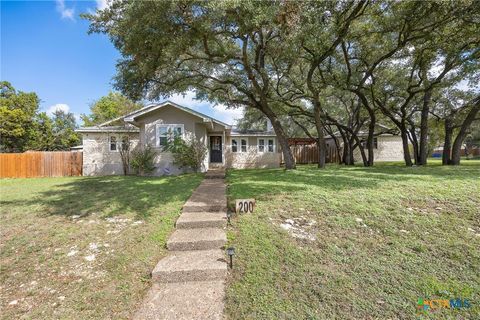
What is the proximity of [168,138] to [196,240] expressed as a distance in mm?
9938

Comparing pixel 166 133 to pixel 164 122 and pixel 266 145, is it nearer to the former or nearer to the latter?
pixel 164 122

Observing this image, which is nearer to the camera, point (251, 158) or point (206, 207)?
point (206, 207)

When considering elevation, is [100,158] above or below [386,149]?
below

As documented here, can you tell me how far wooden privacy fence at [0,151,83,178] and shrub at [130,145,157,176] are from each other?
5.14m

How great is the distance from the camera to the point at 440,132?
72.1 ft

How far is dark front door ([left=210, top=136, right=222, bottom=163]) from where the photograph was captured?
16.3 meters

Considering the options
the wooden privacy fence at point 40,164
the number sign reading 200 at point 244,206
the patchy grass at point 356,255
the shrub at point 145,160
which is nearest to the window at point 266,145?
the shrub at point 145,160

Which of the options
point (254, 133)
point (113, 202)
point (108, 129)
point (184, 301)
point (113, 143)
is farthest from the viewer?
point (254, 133)

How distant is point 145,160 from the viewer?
12.6 metres

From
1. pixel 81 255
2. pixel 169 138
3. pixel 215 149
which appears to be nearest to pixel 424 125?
pixel 215 149

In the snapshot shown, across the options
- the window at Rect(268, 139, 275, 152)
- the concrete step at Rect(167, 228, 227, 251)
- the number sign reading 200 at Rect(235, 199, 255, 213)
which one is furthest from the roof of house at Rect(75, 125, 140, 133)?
the concrete step at Rect(167, 228, 227, 251)

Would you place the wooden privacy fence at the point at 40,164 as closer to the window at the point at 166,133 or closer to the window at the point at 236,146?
the window at the point at 166,133

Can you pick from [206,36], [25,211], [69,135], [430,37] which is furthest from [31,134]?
[430,37]

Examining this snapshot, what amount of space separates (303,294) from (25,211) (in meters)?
6.96
